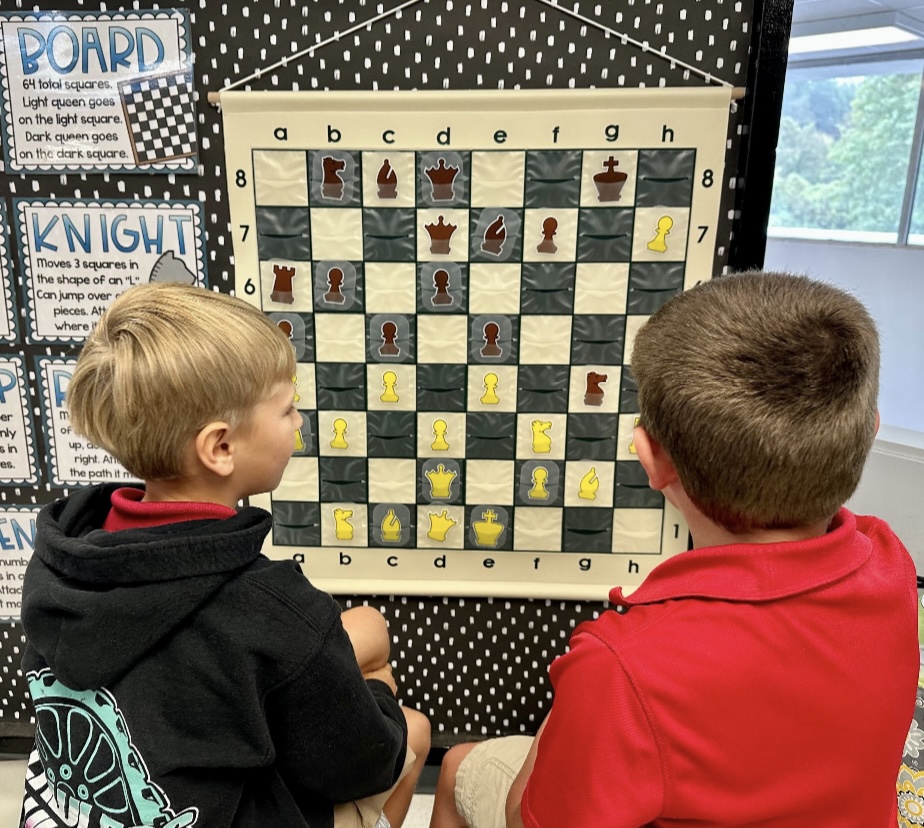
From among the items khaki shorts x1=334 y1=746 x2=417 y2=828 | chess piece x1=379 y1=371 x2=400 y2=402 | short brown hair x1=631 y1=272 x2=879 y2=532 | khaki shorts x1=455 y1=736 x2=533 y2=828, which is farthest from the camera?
chess piece x1=379 y1=371 x2=400 y2=402

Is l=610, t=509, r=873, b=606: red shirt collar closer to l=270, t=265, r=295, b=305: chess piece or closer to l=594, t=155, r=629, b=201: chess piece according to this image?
l=594, t=155, r=629, b=201: chess piece

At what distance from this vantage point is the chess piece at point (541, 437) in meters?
1.42

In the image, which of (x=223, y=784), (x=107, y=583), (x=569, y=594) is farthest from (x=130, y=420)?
(x=569, y=594)

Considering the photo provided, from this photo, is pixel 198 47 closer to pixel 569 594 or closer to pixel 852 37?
pixel 569 594

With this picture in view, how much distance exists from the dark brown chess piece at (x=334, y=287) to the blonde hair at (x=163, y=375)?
53 centimetres

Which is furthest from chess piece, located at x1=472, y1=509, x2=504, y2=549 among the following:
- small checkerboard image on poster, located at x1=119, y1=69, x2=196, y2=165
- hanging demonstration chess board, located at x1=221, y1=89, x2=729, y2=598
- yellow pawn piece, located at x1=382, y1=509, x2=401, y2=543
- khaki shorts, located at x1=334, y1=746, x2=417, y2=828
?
small checkerboard image on poster, located at x1=119, y1=69, x2=196, y2=165

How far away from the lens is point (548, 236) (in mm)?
1323

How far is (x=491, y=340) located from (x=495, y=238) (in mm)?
192

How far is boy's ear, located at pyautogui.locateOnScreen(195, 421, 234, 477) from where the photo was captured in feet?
2.65

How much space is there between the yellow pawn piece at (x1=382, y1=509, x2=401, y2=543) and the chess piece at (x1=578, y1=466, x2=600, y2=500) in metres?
0.38

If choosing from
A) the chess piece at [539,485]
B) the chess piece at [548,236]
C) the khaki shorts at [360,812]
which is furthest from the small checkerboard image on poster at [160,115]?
the khaki shorts at [360,812]

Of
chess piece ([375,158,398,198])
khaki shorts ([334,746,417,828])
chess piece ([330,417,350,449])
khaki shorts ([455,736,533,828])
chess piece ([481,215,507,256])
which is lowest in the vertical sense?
khaki shorts ([455,736,533,828])

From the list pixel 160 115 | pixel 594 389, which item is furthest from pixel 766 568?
pixel 160 115

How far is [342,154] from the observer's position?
4.26 ft
